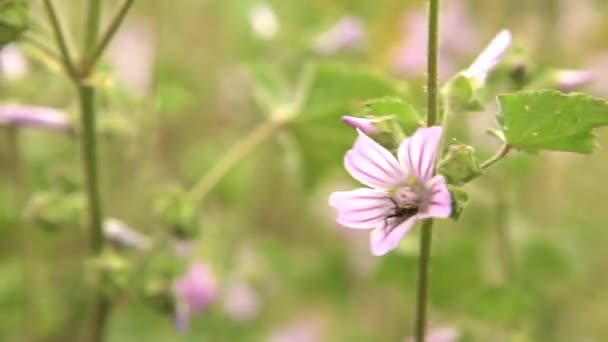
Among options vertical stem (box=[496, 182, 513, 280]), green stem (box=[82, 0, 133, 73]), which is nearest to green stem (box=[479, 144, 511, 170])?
green stem (box=[82, 0, 133, 73])

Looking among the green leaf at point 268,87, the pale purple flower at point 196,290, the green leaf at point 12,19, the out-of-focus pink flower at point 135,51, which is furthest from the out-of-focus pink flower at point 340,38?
the green leaf at point 12,19

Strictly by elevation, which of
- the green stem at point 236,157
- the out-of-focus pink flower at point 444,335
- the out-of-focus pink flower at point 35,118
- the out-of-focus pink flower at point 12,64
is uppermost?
the out-of-focus pink flower at point 12,64

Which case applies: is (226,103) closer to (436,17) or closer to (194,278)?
(194,278)

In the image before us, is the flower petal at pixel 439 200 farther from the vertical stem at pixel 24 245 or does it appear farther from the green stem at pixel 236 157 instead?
the vertical stem at pixel 24 245

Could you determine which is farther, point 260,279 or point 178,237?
point 260,279

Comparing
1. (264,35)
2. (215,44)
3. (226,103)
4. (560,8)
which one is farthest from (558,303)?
(215,44)

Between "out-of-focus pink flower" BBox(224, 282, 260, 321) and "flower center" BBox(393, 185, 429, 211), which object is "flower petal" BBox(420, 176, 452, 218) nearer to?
"flower center" BBox(393, 185, 429, 211)
